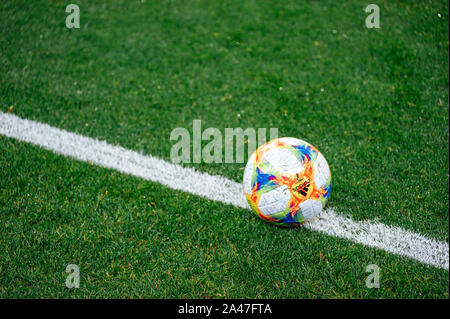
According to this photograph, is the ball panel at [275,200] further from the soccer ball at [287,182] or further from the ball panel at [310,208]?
the ball panel at [310,208]

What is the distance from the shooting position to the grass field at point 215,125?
9.11 feet

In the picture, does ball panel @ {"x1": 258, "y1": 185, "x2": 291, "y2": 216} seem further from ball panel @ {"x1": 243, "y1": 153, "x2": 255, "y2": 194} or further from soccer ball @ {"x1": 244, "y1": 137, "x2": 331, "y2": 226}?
ball panel @ {"x1": 243, "y1": 153, "x2": 255, "y2": 194}

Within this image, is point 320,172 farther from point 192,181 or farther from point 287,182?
point 192,181

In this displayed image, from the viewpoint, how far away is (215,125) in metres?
3.99

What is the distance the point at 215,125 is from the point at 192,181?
85cm

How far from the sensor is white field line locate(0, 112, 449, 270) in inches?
116

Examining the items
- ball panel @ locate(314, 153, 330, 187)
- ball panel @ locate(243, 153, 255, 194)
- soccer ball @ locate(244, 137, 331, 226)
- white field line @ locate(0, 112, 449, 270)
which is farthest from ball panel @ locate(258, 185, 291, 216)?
white field line @ locate(0, 112, 449, 270)

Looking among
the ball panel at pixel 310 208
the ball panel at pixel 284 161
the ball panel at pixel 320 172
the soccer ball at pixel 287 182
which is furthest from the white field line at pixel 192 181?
the ball panel at pixel 284 161

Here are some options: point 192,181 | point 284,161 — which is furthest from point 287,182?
point 192,181

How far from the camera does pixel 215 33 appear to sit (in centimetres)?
511

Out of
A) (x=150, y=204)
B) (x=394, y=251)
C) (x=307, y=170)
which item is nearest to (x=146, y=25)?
(x=150, y=204)

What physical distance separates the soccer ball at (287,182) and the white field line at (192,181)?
344 mm

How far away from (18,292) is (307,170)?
7.87ft

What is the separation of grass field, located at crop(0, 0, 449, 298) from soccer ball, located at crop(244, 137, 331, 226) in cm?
27
